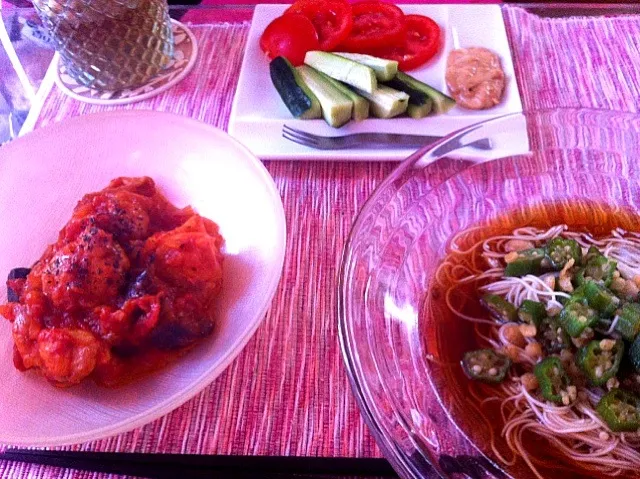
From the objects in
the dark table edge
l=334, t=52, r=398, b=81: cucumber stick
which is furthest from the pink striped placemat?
l=334, t=52, r=398, b=81: cucumber stick

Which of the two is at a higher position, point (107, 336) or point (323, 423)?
point (107, 336)

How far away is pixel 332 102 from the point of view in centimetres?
169

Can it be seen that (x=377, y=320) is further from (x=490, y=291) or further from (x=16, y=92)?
(x=16, y=92)

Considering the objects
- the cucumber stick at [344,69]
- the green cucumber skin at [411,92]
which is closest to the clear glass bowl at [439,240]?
the green cucumber skin at [411,92]

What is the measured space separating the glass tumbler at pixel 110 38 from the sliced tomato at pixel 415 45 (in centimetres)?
74

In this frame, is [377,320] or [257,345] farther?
[257,345]

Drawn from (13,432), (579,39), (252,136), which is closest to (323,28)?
(252,136)

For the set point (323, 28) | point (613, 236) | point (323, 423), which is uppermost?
point (323, 28)

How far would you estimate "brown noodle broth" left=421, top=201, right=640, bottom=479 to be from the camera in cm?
107

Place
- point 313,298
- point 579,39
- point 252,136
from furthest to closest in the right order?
point 579,39, point 252,136, point 313,298

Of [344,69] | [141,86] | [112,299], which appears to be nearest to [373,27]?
[344,69]

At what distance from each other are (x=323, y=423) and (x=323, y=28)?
4.60 feet

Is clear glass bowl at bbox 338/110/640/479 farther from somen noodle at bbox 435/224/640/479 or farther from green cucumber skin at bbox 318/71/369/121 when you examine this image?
green cucumber skin at bbox 318/71/369/121

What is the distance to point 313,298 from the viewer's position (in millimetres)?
1381
